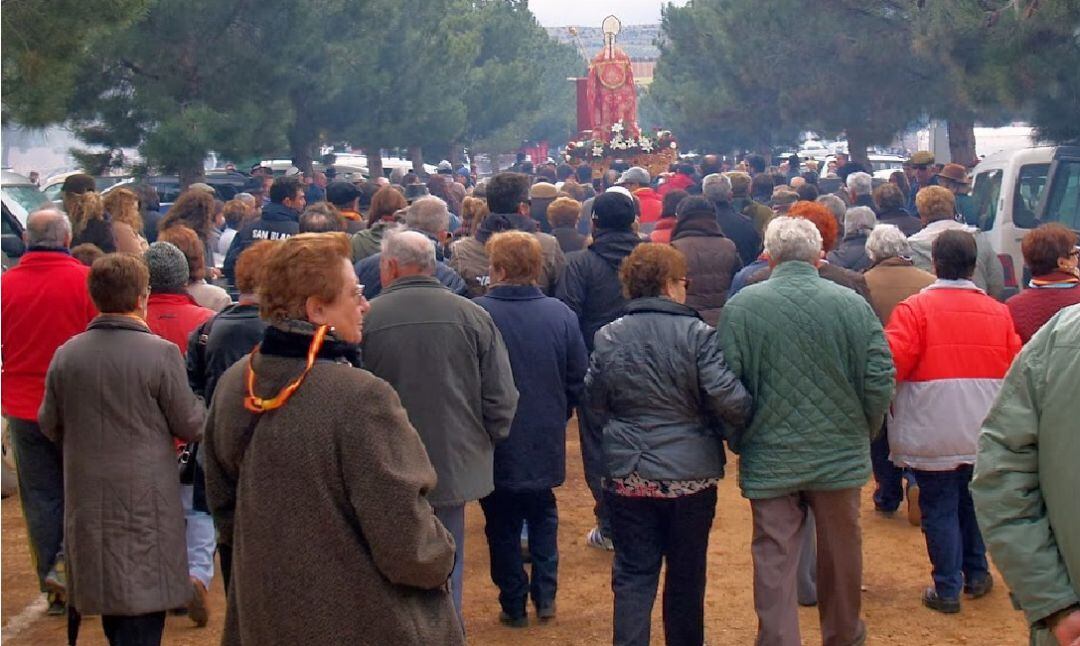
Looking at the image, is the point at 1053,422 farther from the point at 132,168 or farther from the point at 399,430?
the point at 132,168

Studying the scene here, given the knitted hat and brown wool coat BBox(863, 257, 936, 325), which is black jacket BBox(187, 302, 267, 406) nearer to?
the knitted hat

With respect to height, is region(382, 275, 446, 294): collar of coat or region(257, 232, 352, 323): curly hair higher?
region(257, 232, 352, 323): curly hair

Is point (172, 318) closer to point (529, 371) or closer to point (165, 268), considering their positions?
point (165, 268)

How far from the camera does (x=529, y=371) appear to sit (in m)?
6.72

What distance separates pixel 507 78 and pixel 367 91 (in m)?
15.3

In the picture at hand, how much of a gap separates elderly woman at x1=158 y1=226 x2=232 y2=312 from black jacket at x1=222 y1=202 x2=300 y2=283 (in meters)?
2.72

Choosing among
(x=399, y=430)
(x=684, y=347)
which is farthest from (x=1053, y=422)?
(x=684, y=347)

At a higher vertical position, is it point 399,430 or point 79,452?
point 399,430

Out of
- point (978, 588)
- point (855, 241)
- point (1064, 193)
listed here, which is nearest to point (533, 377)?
point (978, 588)

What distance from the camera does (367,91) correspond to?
2930 centimetres

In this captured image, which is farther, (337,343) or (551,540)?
(551,540)

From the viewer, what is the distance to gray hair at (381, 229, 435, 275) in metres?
6.02

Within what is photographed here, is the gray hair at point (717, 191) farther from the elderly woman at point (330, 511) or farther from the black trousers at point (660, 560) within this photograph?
the elderly woman at point (330, 511)

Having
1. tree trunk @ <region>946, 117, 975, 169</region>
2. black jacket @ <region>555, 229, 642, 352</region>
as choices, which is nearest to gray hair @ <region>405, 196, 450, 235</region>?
black jacket @ <region>555, 229, 642, 352</region>
